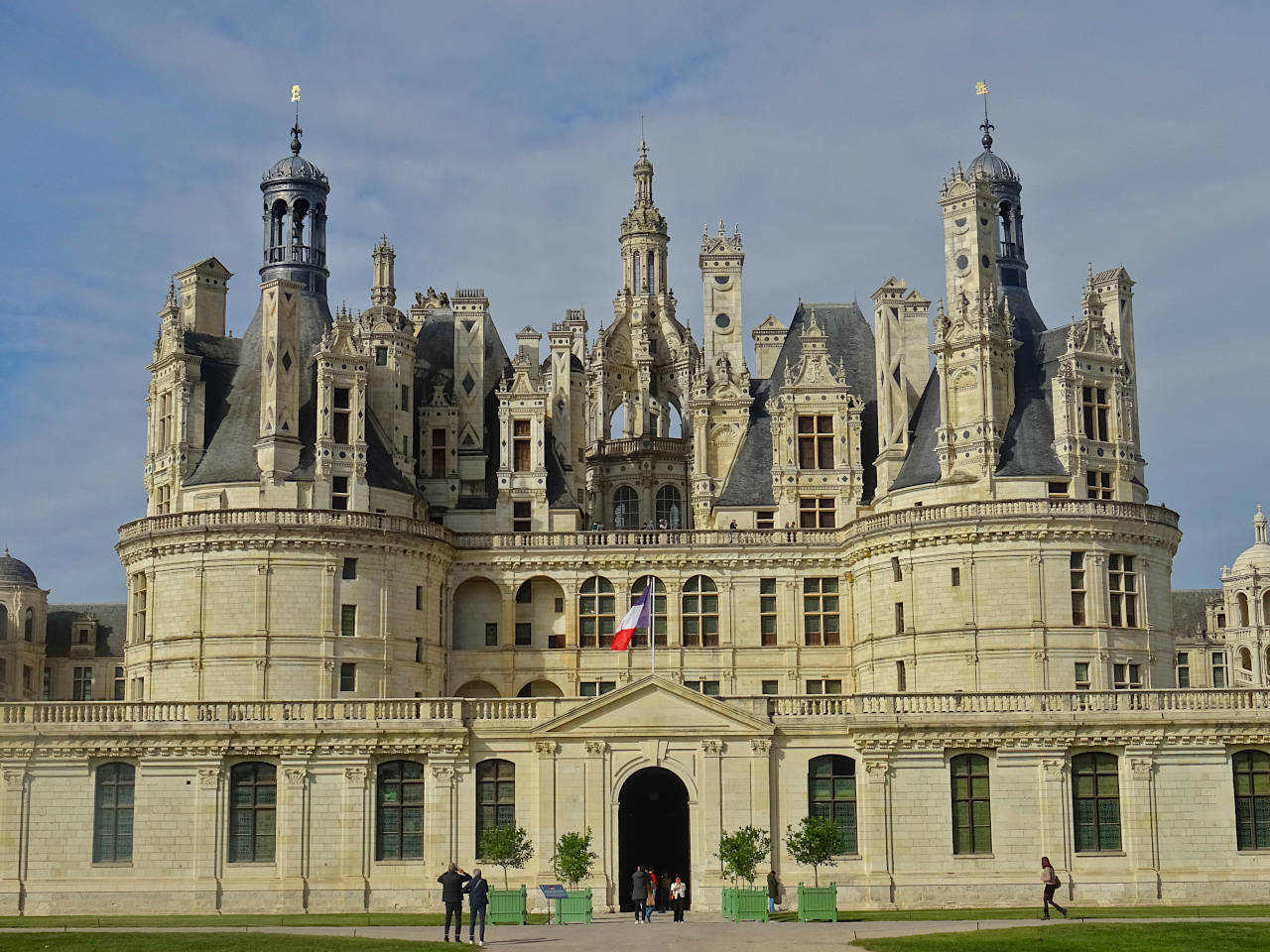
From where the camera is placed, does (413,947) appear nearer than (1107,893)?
Yes

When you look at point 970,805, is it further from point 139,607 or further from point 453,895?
point 139,607

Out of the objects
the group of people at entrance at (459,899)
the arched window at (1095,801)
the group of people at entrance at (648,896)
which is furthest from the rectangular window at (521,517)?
the group of people at entrance at (459,899)

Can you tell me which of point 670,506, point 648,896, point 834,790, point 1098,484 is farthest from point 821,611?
point 648,896

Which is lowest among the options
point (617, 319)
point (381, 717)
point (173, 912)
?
point (173, 912)

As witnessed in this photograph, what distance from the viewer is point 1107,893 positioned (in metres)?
57.9

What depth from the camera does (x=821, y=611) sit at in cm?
7712

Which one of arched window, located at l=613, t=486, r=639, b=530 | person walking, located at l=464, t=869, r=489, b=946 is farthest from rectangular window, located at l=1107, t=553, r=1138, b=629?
person walking, located at l=464, t=869, r=489, b=946

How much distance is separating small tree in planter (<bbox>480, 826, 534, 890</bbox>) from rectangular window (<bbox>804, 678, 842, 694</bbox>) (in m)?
21.7

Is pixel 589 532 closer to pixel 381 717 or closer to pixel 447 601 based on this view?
pixel 447 601

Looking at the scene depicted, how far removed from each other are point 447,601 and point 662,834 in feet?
62.1

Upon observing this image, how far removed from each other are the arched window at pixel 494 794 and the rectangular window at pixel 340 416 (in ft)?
66.3

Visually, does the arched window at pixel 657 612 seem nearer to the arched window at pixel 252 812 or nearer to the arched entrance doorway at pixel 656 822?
the arched entrance doorway at pixel 656 822

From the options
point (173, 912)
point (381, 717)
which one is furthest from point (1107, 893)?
point (173, 912)

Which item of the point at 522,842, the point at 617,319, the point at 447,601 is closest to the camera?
the point at 522,842
